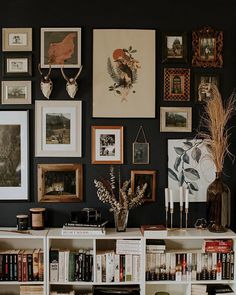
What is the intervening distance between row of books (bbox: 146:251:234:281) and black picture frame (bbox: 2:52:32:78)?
1690 mm

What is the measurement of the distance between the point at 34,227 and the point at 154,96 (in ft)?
4.49

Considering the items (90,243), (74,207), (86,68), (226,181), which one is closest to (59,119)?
(86,68)

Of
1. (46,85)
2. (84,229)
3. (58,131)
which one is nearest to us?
(84,229)

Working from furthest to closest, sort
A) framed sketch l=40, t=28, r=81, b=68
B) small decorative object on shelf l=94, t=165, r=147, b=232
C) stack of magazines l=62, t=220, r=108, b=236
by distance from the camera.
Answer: framed sketch l=40, t=28, r=81, b=68, small decorative object on shelf l=94, t=165, r=147, b=232, stack of magazines l=62, t=220, r=108, b=236

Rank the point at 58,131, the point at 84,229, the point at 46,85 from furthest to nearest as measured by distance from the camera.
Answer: the point at 58,131, the point at 46,85, the point at 84,229

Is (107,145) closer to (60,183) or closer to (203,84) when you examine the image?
(60,183)

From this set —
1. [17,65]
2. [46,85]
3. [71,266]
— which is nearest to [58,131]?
[46,85]

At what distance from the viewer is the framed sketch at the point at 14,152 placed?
361 centimetres

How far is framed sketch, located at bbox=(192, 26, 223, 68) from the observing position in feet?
11.9

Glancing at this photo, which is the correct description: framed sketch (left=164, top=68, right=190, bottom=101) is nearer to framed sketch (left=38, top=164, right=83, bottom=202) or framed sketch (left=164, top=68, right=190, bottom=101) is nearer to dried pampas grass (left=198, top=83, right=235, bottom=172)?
dried pampas grass (left=198, top=83, right=235, bottom=172)

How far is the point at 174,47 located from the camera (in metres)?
3.62

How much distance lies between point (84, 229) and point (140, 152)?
75 cm

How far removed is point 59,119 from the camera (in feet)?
11.9

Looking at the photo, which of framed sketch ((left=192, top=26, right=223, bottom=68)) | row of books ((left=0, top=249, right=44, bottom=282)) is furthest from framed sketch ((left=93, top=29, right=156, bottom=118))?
row of books ((left=0, top=249, right=44, bottom=282))
